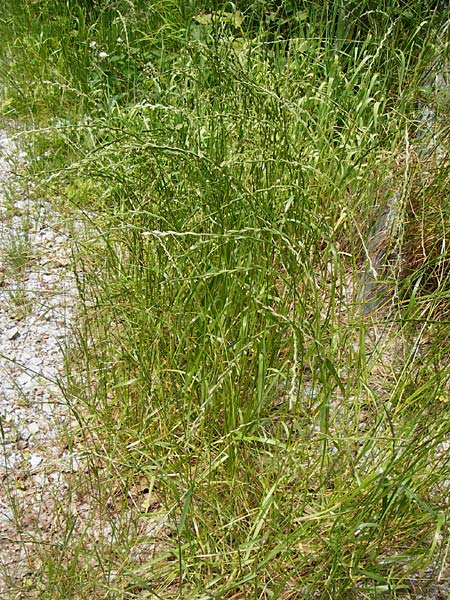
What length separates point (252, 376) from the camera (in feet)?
6.98

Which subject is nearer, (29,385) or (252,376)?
(252,376)

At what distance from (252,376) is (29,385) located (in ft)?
2.94

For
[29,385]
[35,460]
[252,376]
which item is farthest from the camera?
[29,385]

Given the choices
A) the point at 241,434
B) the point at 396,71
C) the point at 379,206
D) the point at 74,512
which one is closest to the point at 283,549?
the point at 241,434

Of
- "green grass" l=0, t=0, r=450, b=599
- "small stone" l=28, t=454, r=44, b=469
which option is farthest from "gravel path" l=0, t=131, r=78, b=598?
"green grass" l=0, t=0, r=450, b=599

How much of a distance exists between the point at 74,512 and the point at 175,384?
467 mm

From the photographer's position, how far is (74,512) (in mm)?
2146

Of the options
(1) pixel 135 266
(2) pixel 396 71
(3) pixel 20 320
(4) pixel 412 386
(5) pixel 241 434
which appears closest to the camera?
(5) pixel 241 434

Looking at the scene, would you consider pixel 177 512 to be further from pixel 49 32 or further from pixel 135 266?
pixel 49 32

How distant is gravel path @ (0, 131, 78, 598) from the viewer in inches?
80.9

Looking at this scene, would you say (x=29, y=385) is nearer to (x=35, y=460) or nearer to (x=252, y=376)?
(x=35, y=460)

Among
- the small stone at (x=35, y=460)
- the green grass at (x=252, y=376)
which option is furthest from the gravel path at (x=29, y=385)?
the green grass at (x=252, y=376)

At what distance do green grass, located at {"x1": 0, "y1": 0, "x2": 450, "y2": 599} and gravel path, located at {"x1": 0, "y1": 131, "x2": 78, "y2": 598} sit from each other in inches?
4.0

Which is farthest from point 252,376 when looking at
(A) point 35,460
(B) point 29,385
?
(B) point 29,385
